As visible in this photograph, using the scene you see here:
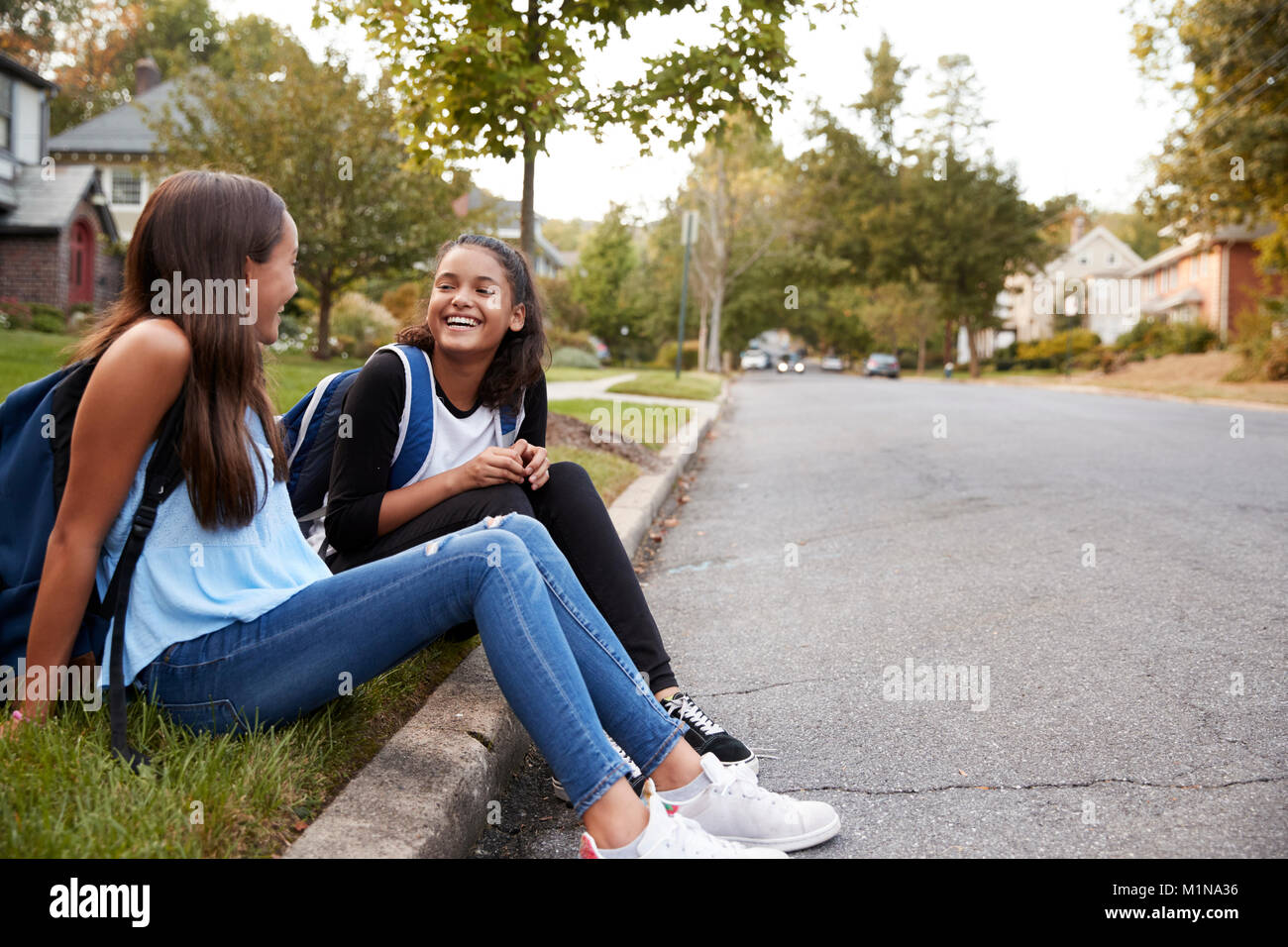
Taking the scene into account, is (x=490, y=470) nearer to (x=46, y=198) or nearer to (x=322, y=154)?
(x=322, y=154)

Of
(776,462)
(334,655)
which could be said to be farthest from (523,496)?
(776,462)

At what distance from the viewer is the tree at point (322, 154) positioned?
18562mm

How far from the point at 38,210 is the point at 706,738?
2635 centimetres

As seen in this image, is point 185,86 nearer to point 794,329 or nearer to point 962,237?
point 962,237

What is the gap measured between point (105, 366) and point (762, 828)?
172 cm

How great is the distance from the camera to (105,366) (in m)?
2.06

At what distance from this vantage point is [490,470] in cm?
302

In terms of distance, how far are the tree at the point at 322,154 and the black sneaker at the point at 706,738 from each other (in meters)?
17.1

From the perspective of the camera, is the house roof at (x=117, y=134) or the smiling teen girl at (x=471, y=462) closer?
the smiling teen girl at (x=471, y=462)

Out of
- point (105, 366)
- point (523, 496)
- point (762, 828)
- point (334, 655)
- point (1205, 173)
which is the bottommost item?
point (762, 828)

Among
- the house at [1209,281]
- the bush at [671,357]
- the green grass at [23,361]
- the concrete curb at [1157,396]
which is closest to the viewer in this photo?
the green grass at [23,361]

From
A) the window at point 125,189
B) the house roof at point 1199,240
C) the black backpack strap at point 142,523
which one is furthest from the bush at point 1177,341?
the black backpack strap at point 142,523

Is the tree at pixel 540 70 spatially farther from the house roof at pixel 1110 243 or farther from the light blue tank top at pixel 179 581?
the house roof at pixel 1110 243

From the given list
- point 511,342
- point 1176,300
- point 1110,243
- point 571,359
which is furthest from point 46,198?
point 1110,243
